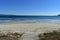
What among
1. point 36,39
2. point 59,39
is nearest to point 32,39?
point 36,39

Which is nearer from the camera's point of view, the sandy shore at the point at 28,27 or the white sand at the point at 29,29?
the white sand at the point at 29,29

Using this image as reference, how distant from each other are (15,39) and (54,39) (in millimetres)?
1989

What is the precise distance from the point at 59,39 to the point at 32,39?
1.40 m

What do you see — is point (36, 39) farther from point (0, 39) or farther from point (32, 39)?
point (0, 39)

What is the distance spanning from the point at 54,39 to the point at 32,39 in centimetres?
117

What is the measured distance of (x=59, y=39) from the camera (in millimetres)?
6676

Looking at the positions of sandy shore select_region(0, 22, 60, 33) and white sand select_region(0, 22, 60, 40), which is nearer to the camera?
white sand select_region(0, 22, 60, 40)

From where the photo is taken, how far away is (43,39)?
22.4 feet

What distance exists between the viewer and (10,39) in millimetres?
6961

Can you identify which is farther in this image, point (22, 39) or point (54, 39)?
point (22, 39)

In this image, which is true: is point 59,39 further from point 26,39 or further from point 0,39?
point 0,39

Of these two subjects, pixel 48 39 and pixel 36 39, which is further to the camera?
pixel 36 39

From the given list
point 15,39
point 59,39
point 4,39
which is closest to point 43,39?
point 59,39

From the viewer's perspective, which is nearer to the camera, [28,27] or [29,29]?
[29,29]
